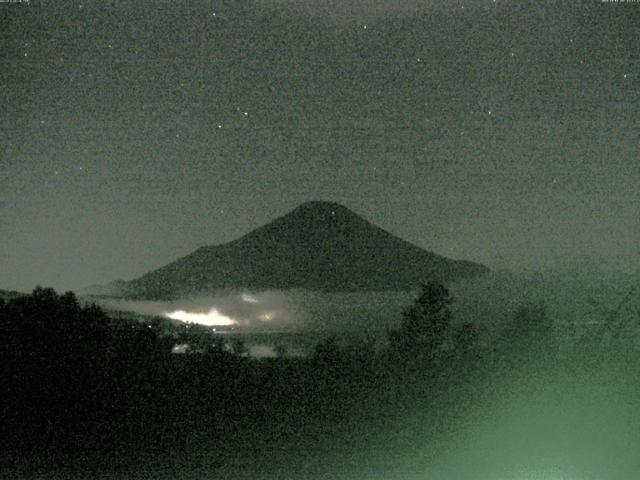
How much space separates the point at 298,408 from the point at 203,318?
1681 centimetres

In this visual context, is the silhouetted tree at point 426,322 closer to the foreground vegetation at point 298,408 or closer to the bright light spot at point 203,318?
the bright light spot at point 203,318

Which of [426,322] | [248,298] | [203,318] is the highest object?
[248,298]

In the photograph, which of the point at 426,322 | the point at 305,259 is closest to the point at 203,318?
the point at 426,322

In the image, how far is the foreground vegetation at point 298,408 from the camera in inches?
408

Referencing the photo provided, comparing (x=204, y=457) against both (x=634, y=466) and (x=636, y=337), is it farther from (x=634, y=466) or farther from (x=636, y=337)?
(x=636, y=337)

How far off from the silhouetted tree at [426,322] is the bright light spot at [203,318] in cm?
639

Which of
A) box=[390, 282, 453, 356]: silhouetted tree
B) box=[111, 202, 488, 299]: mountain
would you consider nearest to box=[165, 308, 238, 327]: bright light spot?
box=[390, 282, 453, 356]: silhouetted tree

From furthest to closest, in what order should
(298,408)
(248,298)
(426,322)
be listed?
(248,298) → (426,322) → (298,408)

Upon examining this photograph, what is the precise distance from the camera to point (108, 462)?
1040cm

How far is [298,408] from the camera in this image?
1248cm

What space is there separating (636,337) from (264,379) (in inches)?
238

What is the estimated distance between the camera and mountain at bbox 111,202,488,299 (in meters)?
46.7

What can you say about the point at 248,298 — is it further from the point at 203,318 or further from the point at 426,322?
the point at 426,322

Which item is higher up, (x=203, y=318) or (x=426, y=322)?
(x=203, y=318)
